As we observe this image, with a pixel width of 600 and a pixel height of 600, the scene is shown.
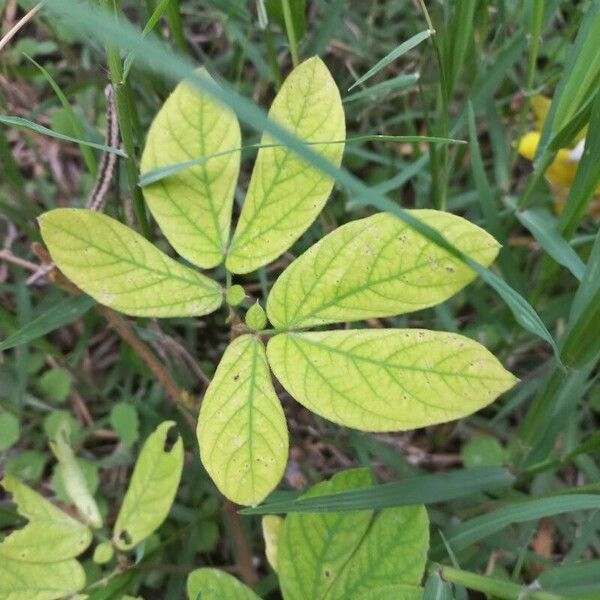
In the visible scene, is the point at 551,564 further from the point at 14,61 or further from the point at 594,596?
the point at 14,61

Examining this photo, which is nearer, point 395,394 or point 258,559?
point 395,394

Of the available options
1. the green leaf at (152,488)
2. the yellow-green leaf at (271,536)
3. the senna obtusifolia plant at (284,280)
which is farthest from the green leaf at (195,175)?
the yellow-green leaf at (271,536)

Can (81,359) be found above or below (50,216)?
below

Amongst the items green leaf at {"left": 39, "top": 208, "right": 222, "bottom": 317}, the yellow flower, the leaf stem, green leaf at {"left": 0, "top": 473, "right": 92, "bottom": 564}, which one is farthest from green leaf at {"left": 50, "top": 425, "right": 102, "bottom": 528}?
the yellow flower

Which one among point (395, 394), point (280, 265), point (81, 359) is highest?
point (395, 394)

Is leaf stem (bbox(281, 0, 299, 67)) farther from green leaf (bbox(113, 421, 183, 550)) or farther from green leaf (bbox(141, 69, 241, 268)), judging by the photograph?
green leaf (bbox(113, 421, 183, 550))

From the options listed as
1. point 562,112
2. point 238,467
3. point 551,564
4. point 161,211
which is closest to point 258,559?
point 551,564
